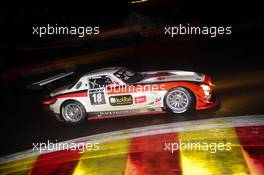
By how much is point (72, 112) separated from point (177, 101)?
86.6 inches

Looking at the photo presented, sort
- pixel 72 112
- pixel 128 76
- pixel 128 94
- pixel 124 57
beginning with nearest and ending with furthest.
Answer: pixel 128 94 < pixel 128 76 < pixel 72 112 < pixel 124 57

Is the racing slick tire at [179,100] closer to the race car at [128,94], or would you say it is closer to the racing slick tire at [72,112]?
the race car at [128,94]

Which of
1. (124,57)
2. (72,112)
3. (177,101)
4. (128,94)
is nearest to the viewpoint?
(177,101)

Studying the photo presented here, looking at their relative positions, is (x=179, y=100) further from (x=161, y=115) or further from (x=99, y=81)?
(x=99, y=81)

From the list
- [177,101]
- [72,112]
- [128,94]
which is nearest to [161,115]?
[177,101]

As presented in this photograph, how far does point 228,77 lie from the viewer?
7215 millimetres

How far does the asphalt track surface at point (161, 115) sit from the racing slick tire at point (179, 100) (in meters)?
0.15

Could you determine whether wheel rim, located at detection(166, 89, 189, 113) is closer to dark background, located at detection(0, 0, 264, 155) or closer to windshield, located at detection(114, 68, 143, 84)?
dark background, located at detection(0, 0, 264, 155)

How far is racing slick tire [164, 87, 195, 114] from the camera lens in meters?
6.36

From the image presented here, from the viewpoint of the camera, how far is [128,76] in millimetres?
6629

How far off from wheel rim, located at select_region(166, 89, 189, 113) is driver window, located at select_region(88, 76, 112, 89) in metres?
1.25

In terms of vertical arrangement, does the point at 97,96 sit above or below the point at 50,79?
below

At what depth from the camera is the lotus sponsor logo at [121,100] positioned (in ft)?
21.3

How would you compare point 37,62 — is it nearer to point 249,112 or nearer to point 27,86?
point 27,86
